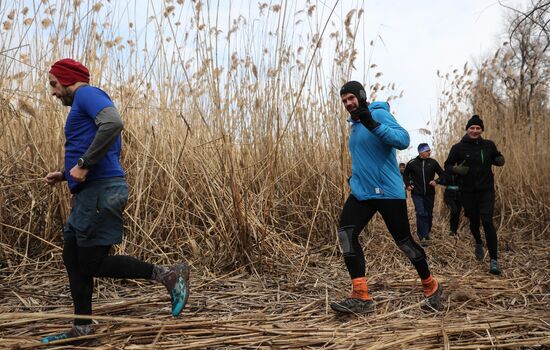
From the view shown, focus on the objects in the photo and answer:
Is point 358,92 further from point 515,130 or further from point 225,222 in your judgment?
point 515,130

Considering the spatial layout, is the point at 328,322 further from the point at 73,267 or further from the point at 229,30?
the point at 229,30

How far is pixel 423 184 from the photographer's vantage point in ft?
22.7

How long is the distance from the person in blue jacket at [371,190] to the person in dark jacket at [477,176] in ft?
6.47

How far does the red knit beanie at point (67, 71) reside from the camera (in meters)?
2.39

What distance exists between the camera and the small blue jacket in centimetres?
296

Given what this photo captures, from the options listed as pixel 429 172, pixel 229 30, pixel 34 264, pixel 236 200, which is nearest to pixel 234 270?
pixel 236 200

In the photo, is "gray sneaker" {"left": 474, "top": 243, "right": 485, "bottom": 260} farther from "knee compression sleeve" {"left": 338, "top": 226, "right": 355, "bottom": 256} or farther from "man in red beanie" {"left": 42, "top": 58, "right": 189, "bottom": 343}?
"man in red beanie" {"left": 42, "top": 58, "right": 189, "bottom": 343}

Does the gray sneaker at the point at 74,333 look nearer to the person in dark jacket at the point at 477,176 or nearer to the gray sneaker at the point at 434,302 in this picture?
the gray sneaker at the point at 434,302

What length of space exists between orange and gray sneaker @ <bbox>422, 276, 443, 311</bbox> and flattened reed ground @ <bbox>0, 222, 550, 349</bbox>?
100 mm

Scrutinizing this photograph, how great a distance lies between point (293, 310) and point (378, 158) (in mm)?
1062

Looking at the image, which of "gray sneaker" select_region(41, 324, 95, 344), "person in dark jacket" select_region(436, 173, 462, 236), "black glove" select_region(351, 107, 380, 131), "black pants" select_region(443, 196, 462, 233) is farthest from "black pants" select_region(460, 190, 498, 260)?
"gray sneaker" select_region(41, 324, 95, 344)

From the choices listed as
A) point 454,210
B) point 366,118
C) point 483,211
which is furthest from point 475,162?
point 366,118

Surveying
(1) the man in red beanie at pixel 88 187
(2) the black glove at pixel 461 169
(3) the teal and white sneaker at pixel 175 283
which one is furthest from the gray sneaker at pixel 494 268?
(1) the man in red beanie at pixel 88 187

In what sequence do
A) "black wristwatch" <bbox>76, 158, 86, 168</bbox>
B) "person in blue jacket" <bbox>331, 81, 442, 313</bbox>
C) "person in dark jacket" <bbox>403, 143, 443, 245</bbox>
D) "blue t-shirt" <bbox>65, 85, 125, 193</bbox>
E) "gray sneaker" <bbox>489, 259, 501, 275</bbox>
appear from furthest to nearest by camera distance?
"person in dark jacket" <bbox>403, 143, 443, 245</bbox>
"gray sneaker" <bbox>489, 259, 501, 275</bbox>
"person in blue jacket" <bbox>331, 81, 442, 313</bbox>
"blue t-shirt" <bbox>65, 85, 125, 193</bbox>
"black wristwatch" <bbox>76, 158, 86, 168</bbox>
